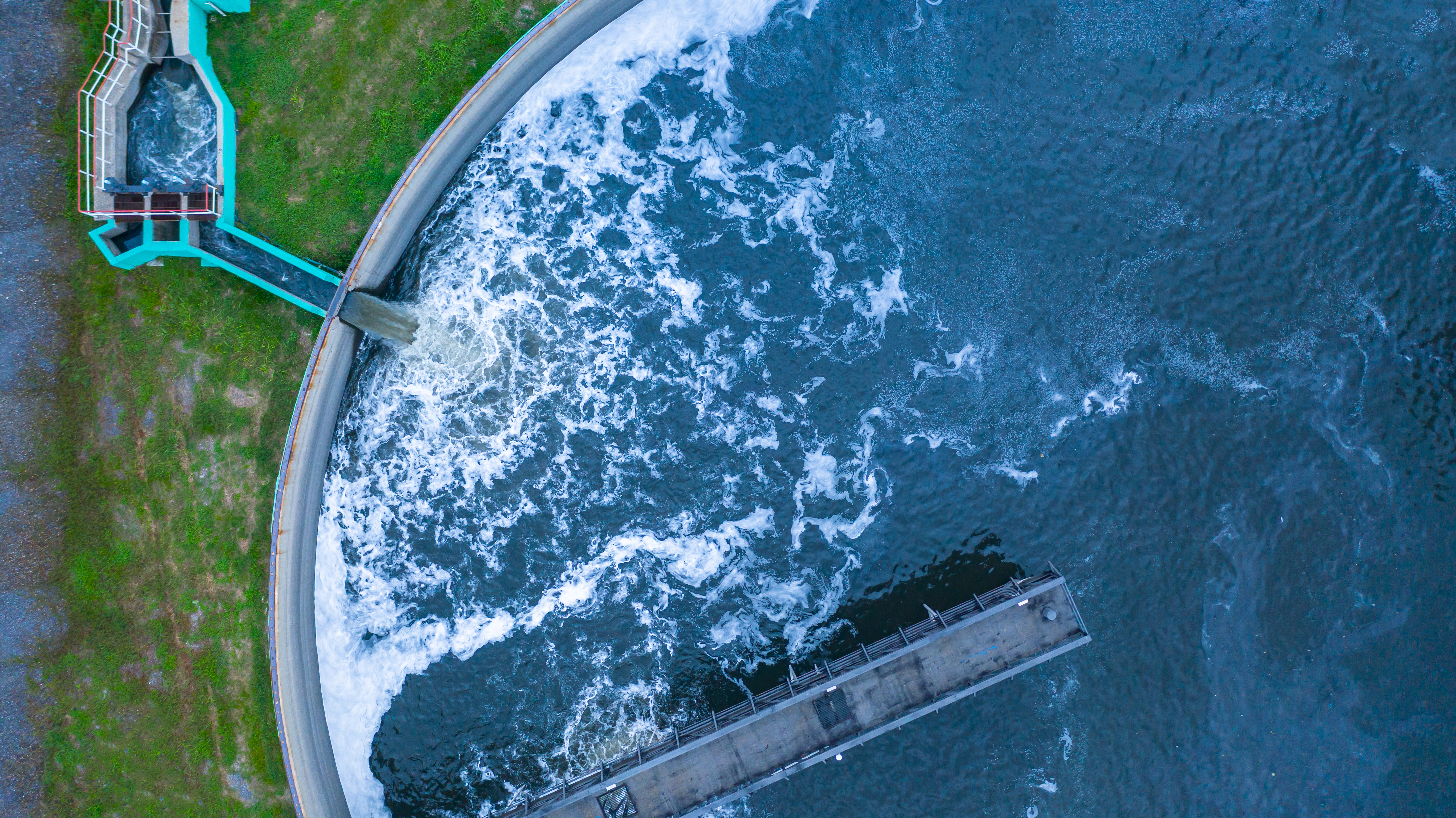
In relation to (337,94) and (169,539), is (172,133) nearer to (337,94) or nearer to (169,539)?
(337,94)

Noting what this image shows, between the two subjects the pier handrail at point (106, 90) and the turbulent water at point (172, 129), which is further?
the turbulent water at point (172, 129)

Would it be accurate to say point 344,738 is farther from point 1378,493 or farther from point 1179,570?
point 1378,493

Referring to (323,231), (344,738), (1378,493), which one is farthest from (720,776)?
(1378,493)

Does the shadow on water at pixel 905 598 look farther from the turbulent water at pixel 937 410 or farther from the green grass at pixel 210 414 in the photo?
the green grass at pixel 210 414

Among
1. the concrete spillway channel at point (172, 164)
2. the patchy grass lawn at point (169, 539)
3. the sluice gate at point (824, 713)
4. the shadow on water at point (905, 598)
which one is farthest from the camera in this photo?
the shadow on water at point (905, 598)

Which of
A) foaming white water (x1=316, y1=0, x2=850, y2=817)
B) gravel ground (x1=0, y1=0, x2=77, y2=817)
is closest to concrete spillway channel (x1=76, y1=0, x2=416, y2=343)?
gravel ground (x1=0, y1=0, x2=77, y2=817)

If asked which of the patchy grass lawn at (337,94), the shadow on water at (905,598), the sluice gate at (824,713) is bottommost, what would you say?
the sluice gate at (824,713)

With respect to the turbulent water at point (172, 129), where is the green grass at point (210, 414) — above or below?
below

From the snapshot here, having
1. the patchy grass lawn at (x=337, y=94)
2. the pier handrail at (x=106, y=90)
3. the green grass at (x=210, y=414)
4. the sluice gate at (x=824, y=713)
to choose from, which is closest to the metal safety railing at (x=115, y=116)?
the pier handrail at (x=106, y=90)

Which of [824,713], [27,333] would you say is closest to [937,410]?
[824,713]
